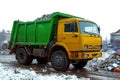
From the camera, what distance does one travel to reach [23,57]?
17.0 metres

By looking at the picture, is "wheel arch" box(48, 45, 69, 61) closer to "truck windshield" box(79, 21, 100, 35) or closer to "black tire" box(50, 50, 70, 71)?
"black tire" box(50, 50, 70, 71)

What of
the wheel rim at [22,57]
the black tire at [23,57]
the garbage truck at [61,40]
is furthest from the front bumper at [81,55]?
the wheel rim at [22,57]

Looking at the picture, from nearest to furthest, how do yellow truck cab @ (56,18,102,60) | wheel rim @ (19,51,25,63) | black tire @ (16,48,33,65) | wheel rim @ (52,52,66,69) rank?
yellow truck cab @ (56,18,102,60) < wheel rim @ (52,52,66,69) < black tire @ (16,48,33,65) < wheel rim @ (19,51,25,63)

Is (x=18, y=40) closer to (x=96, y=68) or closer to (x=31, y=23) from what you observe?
(x=31, y=23)

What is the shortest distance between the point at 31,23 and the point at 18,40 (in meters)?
1.88

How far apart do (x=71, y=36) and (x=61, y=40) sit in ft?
2.68

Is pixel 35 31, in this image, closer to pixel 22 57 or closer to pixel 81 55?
pixel 22 57

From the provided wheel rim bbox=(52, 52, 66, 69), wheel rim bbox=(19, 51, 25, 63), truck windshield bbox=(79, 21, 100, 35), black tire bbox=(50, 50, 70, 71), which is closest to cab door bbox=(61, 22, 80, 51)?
truck windshield bbox=(79, 21, 100, 35)

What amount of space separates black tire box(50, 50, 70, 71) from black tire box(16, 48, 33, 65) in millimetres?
2825

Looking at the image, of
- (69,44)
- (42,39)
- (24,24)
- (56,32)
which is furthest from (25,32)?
(69,44)

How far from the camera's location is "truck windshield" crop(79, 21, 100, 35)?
1340 cm

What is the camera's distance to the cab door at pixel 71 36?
517 inches

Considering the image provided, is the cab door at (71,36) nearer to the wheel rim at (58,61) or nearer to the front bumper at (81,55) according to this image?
the front bumper at (81,55)

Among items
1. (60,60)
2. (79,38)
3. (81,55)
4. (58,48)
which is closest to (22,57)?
(58,48)
